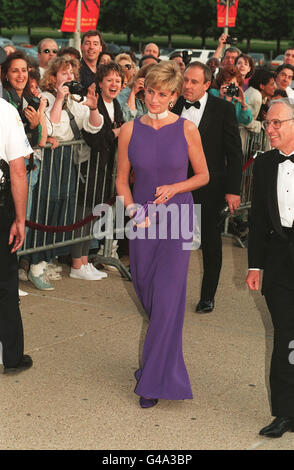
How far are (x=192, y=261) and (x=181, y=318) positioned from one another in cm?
406

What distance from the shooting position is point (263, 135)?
34.9 ft

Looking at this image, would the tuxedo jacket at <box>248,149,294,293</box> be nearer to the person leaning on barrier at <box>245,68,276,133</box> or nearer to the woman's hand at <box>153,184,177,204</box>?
the woman's hand at <box>153,184,177,204</box>

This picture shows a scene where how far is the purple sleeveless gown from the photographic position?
5.25 meters

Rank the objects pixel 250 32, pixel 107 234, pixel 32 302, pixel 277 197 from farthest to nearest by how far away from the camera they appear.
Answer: pixel 250 32 < pixel 107 234 < pixel 32 302 < pixel 277 197

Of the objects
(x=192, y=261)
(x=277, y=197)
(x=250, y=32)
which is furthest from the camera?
(x=250, y=32)

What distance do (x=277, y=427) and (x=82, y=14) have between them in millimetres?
12974

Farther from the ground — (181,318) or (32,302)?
(181,318)

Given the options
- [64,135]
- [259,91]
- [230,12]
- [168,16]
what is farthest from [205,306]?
[168,16]

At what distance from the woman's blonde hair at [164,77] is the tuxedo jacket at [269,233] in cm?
72

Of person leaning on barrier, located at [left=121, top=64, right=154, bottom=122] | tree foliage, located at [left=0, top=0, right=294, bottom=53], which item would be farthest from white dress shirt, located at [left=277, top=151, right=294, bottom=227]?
tree foliage, located at [left=0, top=0, right=294, bottom=53]

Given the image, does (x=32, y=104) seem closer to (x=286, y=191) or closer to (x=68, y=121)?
(x=68, y=121)

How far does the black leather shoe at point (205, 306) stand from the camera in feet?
24.4

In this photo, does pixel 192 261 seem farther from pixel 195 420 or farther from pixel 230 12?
pixel 230 12
